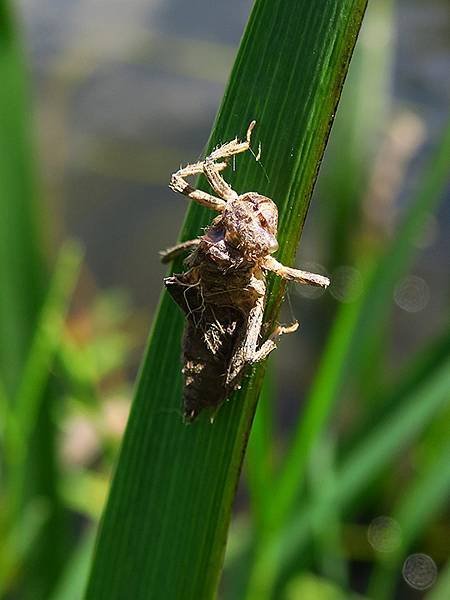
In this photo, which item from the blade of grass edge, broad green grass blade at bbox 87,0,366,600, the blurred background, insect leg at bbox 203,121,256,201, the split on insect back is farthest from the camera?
the blurred background

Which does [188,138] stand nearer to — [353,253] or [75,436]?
[353,253]

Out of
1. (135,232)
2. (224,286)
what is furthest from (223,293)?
(135,232)

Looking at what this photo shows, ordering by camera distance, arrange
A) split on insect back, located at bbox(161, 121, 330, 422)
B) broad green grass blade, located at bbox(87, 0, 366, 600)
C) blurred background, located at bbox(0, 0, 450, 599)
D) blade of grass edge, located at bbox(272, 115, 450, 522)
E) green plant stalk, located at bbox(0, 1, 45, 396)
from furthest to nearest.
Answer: blurred background, located at bbox(0, 0, 450, 599) → green plant stalk, located at bbox(0, 1, 45, 396) → blade of grass edge, located at bbox(272, 115, 450, 522) → split on insect back, located at bbox(161, 121, 330, 422) → broad green grass blade, located at bbox(87, 0, 366, 600)

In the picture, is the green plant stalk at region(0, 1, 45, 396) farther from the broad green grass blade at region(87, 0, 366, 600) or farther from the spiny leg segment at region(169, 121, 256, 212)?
the broad green grass blade at region(87, 0, 366, 600)

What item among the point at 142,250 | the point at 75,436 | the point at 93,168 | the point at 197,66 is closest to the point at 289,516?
the point at 75,436

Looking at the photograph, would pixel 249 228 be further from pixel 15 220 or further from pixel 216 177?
pixel 15 220

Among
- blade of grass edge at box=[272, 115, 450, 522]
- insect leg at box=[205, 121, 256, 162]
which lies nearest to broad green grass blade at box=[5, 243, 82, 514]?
blade of grass edge at box=[272, 115, 450, 522]

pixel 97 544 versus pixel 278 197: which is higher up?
pixel 278 197
